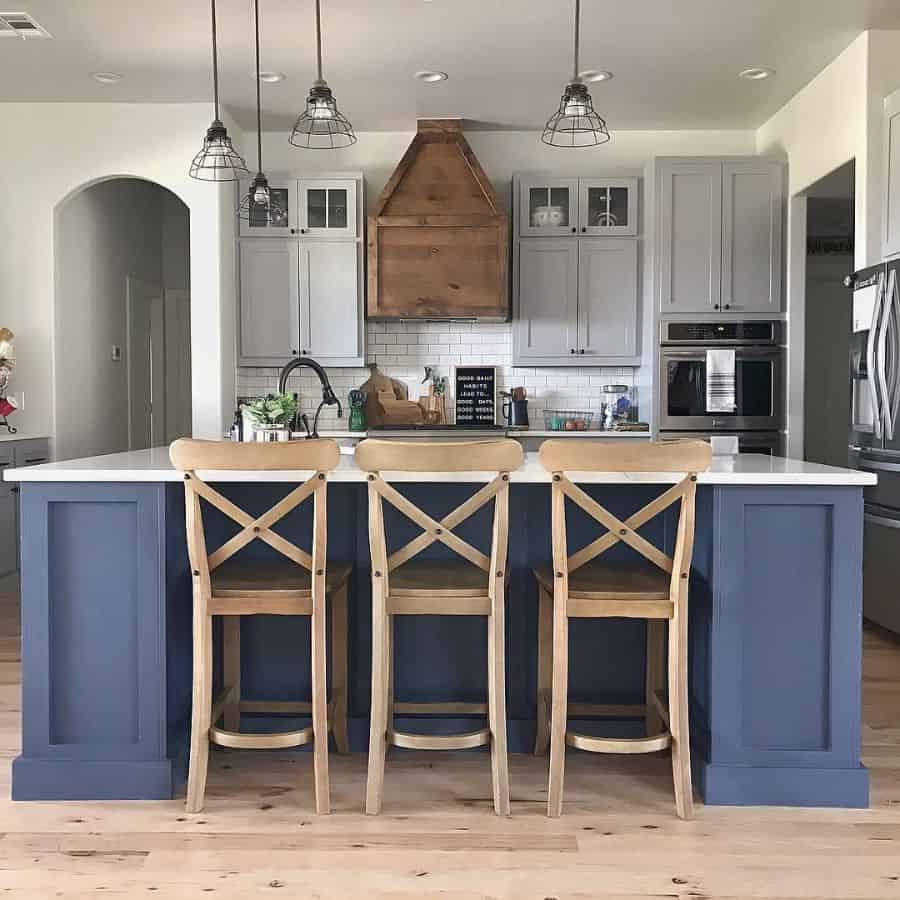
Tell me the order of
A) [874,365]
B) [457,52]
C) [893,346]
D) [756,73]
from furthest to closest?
[756,73], [457,52], [874,365], [893,346]

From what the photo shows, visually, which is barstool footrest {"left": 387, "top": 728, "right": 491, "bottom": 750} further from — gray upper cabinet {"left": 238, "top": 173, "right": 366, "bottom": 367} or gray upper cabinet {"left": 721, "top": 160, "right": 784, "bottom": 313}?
gray upper cabinet {"left": 721, "top": 160, "right": 784, "bottom": 313}

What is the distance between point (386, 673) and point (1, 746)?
1.44 meters

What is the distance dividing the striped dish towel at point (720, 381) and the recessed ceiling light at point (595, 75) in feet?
5.69

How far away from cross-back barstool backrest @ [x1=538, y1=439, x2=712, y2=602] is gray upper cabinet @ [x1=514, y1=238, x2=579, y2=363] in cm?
370

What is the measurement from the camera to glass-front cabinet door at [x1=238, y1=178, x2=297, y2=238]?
6.08m

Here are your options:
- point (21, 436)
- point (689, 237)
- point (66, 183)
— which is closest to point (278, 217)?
point (66, 183)

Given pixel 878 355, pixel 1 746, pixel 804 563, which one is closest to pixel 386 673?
pixel 804 563

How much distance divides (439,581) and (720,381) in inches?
146

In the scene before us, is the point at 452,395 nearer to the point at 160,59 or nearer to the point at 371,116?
the point at 371,116

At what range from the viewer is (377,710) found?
2600 millimetres

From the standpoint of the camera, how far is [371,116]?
5996 millimetres

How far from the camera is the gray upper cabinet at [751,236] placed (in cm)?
584

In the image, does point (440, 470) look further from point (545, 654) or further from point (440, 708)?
point (440, 708)

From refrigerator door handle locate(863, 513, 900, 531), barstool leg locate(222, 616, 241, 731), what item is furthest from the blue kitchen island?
refrigerator door handle locate(863, 513, 900, 531)
